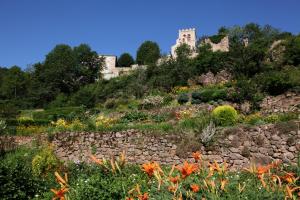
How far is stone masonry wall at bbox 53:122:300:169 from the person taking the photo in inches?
539

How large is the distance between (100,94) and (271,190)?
36.7 metres

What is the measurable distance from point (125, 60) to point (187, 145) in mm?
61081

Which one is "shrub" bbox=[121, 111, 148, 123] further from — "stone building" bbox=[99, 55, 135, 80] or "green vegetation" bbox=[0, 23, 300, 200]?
"stone building" bbox=[99, 55, 135, 80]

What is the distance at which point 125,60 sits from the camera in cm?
7494

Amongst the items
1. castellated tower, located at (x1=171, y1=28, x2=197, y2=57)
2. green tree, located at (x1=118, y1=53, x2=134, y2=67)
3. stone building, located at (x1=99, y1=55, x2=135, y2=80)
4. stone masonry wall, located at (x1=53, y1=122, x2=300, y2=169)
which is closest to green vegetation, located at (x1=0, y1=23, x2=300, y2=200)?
stone masonry wall, located at (x1=53, y1=122, x2=300, y2=169)

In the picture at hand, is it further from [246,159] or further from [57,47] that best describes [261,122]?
[57,47]

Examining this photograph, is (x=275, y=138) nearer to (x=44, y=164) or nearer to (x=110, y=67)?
(x=44, y=164)

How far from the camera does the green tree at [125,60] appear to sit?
74688 mm

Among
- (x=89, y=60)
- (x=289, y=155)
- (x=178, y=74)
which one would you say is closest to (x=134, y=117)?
(x=289, y=155)

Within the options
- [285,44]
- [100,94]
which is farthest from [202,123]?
[100,94]

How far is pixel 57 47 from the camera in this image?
69375 mm

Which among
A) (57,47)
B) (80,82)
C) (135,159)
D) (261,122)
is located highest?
(57,47)

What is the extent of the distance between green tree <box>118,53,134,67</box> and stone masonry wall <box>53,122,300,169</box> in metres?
58.0

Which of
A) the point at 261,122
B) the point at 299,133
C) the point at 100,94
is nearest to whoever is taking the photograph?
the point at 299,133
